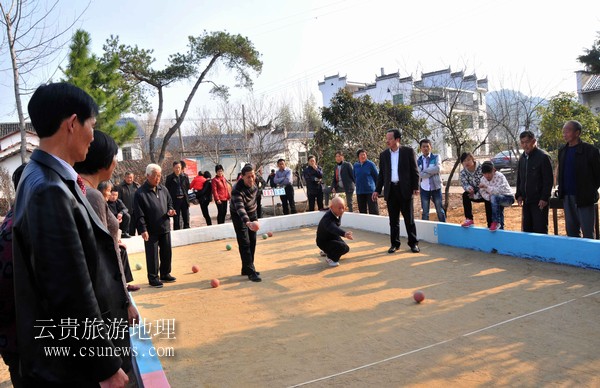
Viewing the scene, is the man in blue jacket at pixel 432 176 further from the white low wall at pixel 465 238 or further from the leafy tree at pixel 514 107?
the leafy tree at pixel 514 107

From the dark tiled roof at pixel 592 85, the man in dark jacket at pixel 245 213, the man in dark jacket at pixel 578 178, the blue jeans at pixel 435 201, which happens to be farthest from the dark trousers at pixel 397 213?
the dark tiled roof at pixel 592 85

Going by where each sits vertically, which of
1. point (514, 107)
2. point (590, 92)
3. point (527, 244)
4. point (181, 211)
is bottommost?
point (527, 244)

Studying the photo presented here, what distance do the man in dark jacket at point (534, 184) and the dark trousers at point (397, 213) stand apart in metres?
1.52

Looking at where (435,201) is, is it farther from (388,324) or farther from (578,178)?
(388,324)

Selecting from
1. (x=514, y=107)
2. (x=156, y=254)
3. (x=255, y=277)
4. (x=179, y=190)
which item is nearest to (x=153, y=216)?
(x=156, y=254)

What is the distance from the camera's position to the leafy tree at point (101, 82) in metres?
12.9

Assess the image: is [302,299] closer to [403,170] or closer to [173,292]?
[173,292]

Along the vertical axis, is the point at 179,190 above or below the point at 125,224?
above

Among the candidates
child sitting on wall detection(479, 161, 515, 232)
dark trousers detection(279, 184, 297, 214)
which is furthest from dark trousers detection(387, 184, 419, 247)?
dark trousers detection(279, 184, 297, 214)

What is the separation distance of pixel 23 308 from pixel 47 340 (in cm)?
14

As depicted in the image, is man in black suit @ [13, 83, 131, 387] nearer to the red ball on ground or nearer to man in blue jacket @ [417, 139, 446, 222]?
the red ball on ground

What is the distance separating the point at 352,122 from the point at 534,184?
44.9 ft

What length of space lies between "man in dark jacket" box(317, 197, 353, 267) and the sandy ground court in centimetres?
22

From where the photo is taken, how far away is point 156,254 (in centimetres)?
643
